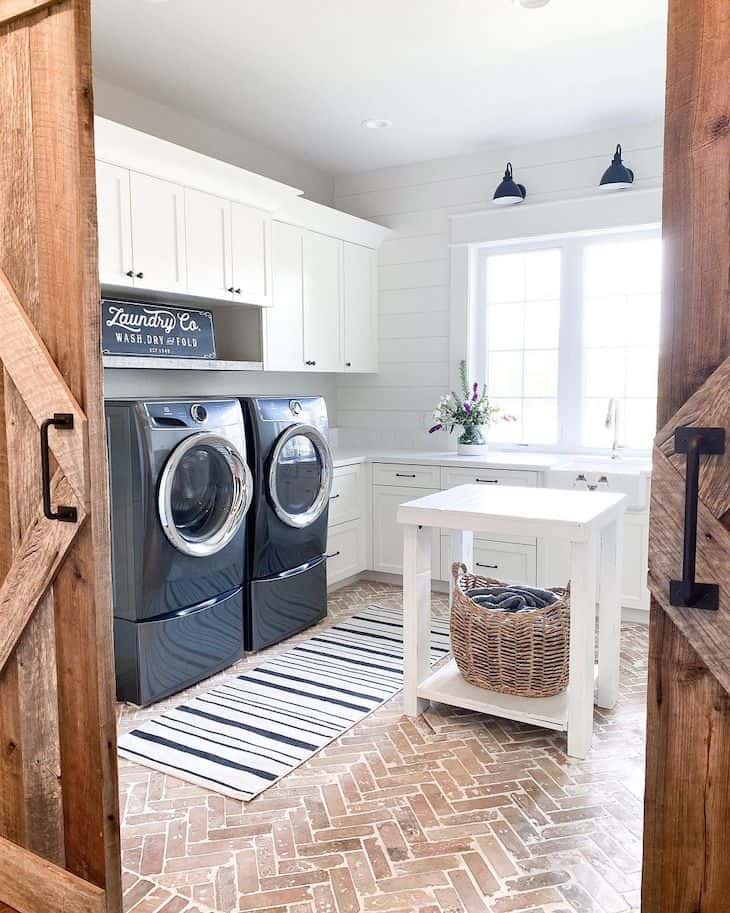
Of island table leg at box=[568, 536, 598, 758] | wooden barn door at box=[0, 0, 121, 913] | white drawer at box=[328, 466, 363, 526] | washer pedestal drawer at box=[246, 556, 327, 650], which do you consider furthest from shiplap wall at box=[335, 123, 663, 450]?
wooden barn door at box=[0, 0, 121, 913]

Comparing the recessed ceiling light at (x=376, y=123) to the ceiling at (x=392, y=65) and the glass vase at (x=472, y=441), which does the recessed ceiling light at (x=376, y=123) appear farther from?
the glass vase at (x=472, y=441)

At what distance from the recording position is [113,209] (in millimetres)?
3086

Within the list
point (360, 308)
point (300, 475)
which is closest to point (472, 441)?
point (360, 308)

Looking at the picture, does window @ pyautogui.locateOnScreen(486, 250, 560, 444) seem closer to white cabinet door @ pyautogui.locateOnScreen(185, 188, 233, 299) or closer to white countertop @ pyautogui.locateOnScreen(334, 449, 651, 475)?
white countertop @ pyautogui.locateOnScreen(334, 449, 651, 475)

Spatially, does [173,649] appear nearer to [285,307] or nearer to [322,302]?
[285,307]

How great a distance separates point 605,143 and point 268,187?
2.08 m

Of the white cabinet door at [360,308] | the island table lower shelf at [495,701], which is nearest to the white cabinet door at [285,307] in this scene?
the white cabinet door at [360,308]

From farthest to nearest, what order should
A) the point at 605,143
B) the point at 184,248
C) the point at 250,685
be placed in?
the point at 605,143
the point at 184,248
the point at 250,685

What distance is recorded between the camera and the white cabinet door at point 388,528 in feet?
15.2

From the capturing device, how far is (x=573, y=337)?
4684 mm

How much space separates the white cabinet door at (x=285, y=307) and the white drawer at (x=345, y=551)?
1.04 metres

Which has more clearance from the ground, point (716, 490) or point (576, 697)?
point (716, 490)

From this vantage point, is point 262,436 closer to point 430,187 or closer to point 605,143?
point 430,187

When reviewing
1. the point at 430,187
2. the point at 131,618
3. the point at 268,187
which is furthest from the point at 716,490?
the point at 430,187
